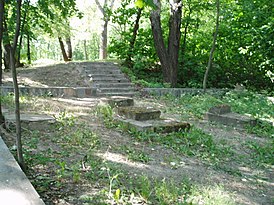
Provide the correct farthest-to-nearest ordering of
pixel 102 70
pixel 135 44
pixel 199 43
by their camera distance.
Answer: pixel 135 44 < pixel 199 43 < pixel 102 70

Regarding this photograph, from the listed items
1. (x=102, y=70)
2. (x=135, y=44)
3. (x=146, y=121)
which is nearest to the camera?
(x=146, y=121)

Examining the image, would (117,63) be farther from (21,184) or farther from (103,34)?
(21,184)

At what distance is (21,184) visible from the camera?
2391 mm

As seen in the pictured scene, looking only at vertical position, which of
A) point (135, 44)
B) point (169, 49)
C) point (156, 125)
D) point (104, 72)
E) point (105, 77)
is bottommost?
point (156, 125)

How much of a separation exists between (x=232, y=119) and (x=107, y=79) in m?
5.33

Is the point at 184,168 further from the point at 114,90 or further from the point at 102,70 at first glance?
the point at 102,70

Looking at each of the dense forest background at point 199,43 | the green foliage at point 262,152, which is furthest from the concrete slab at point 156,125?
the dense forest background at point 199,43

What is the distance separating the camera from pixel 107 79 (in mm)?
11023

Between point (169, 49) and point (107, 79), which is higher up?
point (169, 49)

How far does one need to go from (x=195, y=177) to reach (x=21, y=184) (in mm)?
2143

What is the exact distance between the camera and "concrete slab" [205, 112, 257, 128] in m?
6.75

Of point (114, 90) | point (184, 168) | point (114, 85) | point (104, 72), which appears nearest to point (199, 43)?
point (104, 72)

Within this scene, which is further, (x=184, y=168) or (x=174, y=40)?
(x=174, y=40)

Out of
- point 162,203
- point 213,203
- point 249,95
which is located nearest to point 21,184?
point 162,203
